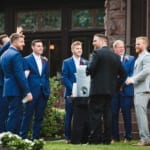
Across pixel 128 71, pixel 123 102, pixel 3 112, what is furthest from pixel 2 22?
pixel 3 112

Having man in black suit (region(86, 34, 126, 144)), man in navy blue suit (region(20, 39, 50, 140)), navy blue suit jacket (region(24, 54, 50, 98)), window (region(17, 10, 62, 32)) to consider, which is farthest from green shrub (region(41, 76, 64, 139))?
window (region(17, 10, 62, 32))

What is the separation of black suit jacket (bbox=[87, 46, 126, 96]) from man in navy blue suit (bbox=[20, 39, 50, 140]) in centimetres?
123

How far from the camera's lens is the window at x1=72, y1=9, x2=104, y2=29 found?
20.1m

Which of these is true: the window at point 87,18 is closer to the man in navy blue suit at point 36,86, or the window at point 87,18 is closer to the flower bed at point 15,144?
the man in navy blue suit at point 36,86

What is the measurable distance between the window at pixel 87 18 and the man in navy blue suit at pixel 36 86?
752cm

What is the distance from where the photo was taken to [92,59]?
11.8 metres

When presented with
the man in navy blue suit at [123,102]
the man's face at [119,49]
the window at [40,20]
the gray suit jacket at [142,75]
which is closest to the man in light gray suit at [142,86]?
the gray suit jacket at [142,75]

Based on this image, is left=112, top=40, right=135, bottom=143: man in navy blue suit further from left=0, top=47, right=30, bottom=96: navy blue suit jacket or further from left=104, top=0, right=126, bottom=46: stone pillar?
left=104, top=0, right=126, bottom=46: stone pillar

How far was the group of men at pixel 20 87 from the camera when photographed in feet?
37.6

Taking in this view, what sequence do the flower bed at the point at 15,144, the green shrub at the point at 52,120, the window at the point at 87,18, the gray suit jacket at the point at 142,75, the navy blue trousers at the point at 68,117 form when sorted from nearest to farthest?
the flower bed at the point at 15,144
the gray suit jacket at the point at 142,75
the navy blue trousers at the point at 68,117
the green shrub at the point at 52,120
the window at the point at 87,18

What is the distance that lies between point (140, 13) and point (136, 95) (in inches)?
171

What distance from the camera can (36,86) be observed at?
41.1ft

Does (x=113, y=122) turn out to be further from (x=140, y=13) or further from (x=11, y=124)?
(x=140, y=13)

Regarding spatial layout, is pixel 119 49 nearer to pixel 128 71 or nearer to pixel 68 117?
pixel 128 71
